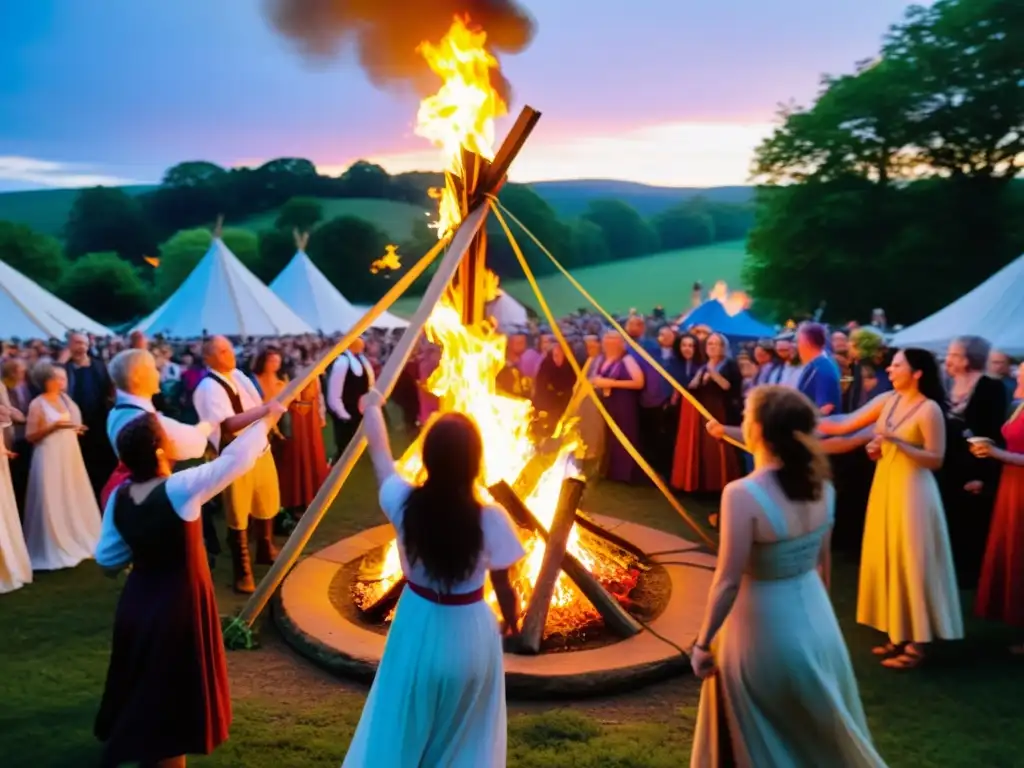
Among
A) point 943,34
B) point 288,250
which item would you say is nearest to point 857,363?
point 943,34

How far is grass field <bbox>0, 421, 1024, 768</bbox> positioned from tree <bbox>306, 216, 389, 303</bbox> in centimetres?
4142

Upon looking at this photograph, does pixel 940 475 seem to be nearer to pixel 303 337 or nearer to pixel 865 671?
pixel 865 671

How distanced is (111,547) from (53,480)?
4473 millimetres

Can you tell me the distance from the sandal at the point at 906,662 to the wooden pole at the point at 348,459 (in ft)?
12.0

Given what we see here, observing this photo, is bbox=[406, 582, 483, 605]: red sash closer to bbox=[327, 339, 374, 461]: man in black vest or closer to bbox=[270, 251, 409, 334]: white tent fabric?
bbox=[327, 339, 374, 461]: man in black vest

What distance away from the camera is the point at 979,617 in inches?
214

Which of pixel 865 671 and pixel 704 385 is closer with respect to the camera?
pixel 865 671

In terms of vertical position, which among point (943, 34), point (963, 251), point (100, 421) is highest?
point (943, 34)

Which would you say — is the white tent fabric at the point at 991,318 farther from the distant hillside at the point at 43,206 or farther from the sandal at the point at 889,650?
the distant hillside at the point at 43,206

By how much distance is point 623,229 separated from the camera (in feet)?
165

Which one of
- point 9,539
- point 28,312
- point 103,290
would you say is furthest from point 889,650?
point 103,290

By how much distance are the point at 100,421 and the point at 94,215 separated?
2451 inches

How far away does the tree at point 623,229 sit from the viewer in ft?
162

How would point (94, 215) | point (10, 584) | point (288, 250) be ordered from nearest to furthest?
1. point (10, 584)
2. point (288, 250)
3. point (94, 215)
